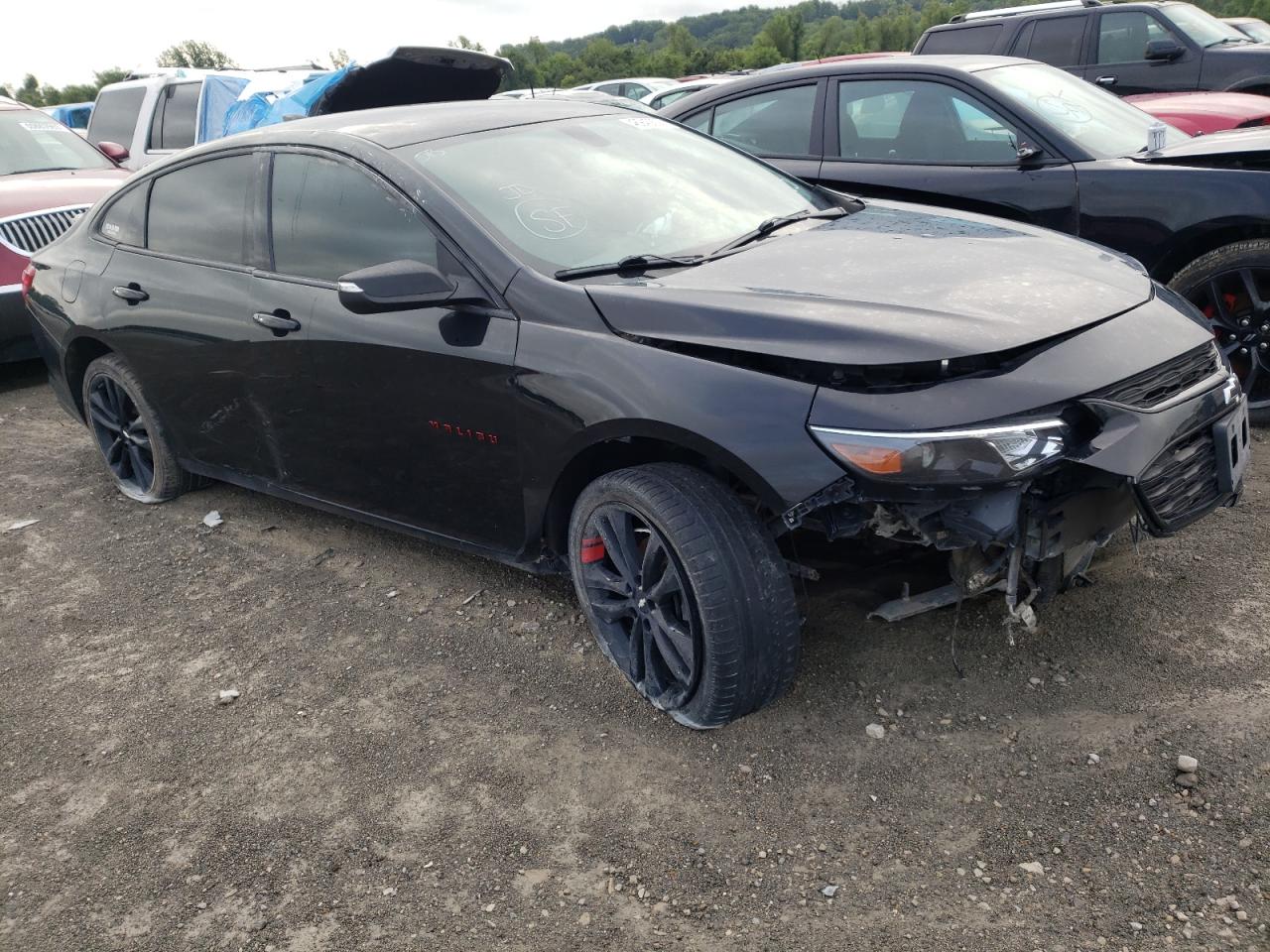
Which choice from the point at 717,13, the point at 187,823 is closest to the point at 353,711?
Answer: the point at 187,823

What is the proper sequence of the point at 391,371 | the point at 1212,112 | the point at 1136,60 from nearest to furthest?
the point at 391,371 → the point at 1212,112 → the point at 1136,60

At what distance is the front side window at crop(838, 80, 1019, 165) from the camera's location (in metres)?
5.05

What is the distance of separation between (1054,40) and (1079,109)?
493 centimetres

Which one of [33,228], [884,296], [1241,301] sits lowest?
[1241,301]

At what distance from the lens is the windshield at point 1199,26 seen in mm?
9164

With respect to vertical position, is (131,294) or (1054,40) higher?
(1054,40)

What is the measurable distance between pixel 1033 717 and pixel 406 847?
5.52 ft

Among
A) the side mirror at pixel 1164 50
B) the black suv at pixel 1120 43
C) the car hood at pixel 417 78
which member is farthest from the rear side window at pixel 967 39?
the car hood at pixel 417 78

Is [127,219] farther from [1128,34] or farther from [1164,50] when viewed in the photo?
[1128,34]

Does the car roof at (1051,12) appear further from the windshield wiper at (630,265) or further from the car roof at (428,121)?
the windshield wiper at (630,265)

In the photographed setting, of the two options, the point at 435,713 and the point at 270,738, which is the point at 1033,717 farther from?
the point at 270,738

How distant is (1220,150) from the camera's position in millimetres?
4461

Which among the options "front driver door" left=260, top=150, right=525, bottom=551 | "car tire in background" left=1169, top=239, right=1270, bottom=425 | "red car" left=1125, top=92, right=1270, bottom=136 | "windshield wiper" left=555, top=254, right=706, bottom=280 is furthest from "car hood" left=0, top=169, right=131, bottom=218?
"red car" left=1125, top=92, right=1270, bottom=136

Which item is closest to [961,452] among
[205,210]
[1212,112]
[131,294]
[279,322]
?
[279,322]
